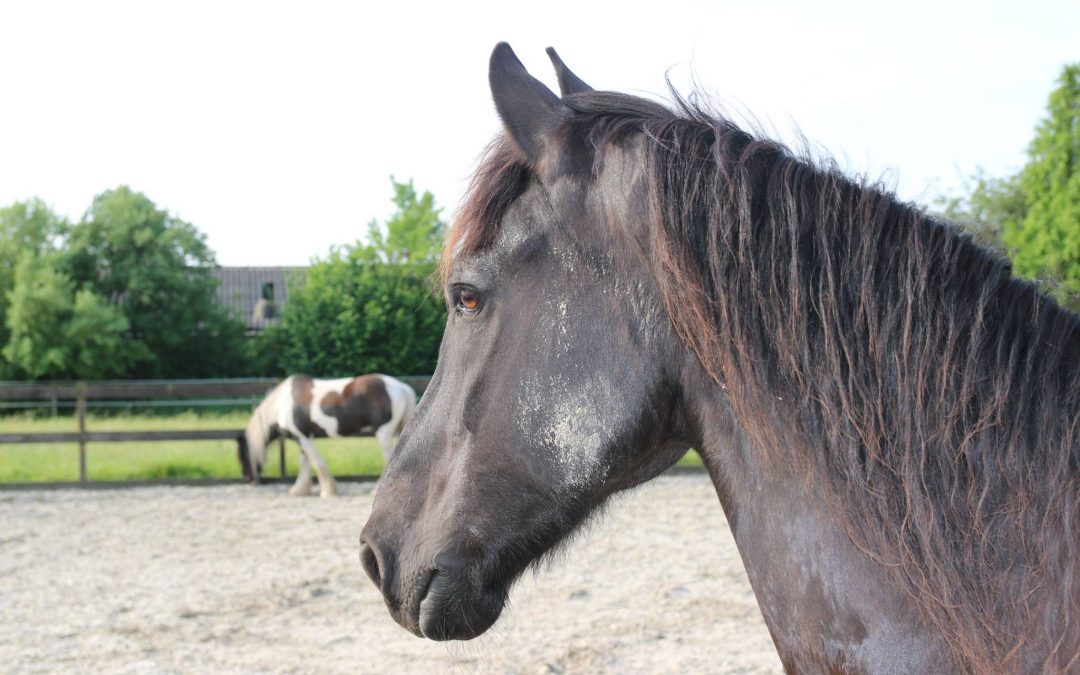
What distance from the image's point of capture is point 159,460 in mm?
11938

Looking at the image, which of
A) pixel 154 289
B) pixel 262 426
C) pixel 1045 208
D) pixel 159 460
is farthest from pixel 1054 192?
pixel 154 289

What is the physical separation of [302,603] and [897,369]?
541 cm

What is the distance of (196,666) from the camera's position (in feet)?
15.0

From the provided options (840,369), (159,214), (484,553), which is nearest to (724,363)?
(840,369)

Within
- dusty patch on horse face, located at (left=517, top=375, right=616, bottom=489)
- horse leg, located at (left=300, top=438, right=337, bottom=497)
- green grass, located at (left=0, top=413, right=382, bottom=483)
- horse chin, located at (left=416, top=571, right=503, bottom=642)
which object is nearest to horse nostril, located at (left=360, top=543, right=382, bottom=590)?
horse chin, located at (left=416, top=571, right=503, bottom=642)

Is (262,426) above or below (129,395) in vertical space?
below

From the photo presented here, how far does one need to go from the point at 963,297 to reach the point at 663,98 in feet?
2.06

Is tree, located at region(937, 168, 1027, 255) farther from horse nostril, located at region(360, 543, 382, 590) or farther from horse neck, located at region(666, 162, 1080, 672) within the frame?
horse nostril, located at region(360, 543, 382, 590)

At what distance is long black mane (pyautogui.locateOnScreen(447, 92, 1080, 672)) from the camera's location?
1.13m

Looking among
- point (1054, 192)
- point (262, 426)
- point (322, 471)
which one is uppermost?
point (1054, 192)

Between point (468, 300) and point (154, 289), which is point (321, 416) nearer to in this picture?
point (468, 300)

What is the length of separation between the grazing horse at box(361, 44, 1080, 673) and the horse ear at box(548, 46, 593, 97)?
307 mm

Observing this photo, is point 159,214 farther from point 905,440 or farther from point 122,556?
point 905,440

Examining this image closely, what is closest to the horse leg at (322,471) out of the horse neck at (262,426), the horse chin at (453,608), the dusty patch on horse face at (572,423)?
the horse neck at (262,426)
